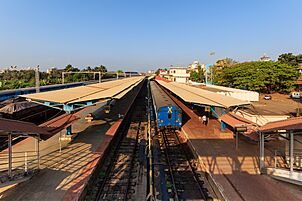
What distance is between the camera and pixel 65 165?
9547 millimetres

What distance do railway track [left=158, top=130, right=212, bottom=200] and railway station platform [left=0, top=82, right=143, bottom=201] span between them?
10.6 feet

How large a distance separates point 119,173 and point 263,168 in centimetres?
607

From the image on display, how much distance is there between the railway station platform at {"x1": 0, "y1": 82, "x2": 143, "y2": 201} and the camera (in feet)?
24.0

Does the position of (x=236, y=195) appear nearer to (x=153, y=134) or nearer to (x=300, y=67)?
(x=153, y=134)

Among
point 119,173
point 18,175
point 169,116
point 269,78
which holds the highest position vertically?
point 269,78

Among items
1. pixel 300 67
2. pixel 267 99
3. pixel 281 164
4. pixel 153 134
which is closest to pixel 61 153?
pixel 153 134

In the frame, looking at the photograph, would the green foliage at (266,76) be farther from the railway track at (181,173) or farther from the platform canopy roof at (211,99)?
the railway track at (181,173)

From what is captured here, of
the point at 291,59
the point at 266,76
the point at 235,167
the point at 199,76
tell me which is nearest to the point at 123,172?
the point at 235,167

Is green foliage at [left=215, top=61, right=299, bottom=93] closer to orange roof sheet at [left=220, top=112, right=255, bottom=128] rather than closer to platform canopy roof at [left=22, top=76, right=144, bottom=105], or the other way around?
orange roof sheet at [left=220, top=112, right=255, bottom=128]

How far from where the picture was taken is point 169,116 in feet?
51.0

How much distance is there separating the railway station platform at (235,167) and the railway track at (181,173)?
0.53m

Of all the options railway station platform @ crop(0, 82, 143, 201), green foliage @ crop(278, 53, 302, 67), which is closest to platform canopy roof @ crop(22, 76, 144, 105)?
railway station platform @ crop(0, 82, 143, 201)

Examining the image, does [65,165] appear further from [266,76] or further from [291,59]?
[291,59]

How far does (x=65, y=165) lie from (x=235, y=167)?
23.9 ft
